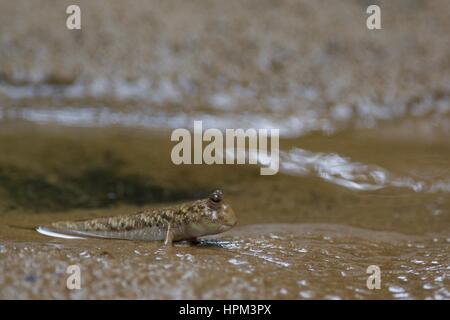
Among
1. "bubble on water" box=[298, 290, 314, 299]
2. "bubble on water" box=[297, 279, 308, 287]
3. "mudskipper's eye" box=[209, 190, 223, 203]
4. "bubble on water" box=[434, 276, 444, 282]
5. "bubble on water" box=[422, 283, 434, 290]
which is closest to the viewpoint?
"bubble on water" box=[298, 290, 314, 299]

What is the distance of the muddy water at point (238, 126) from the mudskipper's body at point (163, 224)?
91 millimetres

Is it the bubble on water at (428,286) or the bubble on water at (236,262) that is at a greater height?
the bubble on water at (236,262)

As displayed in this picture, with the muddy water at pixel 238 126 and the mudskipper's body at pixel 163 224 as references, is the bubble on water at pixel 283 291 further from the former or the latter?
the mudskipper's body at pixel 163 224

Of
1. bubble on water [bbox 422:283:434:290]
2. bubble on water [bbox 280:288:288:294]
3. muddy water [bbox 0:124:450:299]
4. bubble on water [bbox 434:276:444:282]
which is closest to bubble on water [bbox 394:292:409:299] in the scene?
muddy water [bbox 0:124:450:299]

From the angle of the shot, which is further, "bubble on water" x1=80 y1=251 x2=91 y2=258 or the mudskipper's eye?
the mudskipper's eye

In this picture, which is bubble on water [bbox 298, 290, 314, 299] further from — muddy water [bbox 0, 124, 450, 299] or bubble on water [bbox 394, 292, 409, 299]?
bubble on water [bbox 394, 292, 409, 299]

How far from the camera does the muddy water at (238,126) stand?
251 cm

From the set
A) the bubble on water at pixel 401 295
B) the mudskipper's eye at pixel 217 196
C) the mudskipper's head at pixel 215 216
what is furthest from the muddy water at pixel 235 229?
the mudskipper's eye at pixel 217 196

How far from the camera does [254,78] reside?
666 cm

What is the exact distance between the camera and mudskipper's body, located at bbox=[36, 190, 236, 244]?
2816 mm

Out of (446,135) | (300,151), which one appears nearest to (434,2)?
(446,135)

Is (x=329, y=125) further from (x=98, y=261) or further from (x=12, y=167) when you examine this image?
(x=98, y=261)

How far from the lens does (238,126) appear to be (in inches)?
234

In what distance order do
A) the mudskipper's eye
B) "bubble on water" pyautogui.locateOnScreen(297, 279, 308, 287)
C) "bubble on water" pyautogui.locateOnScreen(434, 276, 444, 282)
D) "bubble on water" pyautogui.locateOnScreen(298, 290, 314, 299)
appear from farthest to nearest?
1. the mudskipper's eye
2. "bubble on water" pyautogui.locateOnScreen(434, 276, 444, 282)
3. "bubble on water" pyautogui.locateOnScreen(297, 279, 308, 287)
4. "bubble on water" pyautogui.locateOnScreen(298, 290, 314, 299)
